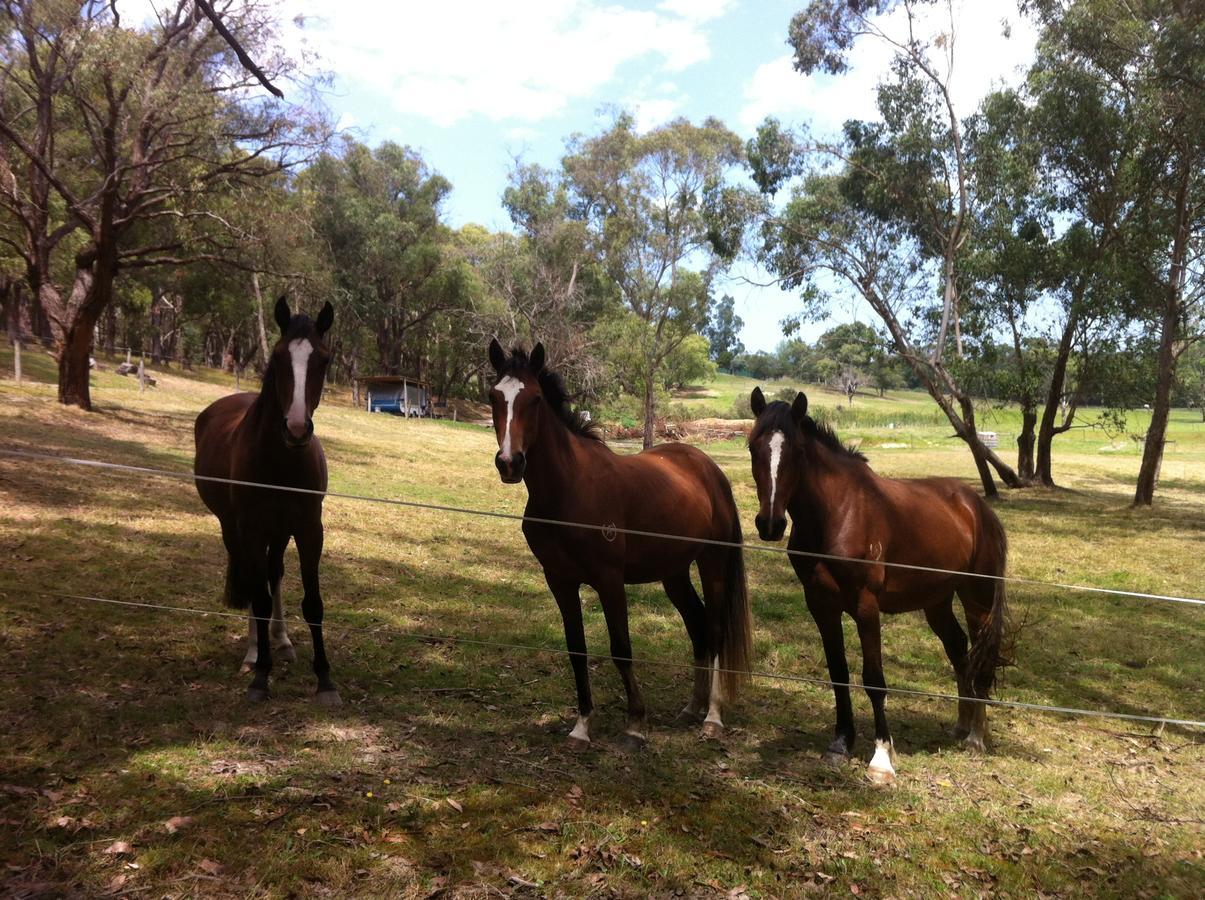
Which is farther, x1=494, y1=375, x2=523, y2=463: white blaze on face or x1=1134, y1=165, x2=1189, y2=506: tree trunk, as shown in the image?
x1=1134, y1=165, x2=1189, y2=506: tree trunk

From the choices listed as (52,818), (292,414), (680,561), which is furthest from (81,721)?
(680,561)

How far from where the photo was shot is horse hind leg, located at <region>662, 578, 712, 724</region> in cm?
518

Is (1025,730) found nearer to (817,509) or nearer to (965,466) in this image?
(817,509)

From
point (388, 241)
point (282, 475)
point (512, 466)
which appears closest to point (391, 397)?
point (388, 241)

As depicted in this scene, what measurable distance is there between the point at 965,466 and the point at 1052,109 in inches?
632

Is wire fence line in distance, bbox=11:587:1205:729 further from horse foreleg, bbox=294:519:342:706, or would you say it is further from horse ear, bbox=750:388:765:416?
horse ear, bbox=750:388:765:416

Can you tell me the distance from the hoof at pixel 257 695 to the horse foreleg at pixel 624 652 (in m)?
2.23

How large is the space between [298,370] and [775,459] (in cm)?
272

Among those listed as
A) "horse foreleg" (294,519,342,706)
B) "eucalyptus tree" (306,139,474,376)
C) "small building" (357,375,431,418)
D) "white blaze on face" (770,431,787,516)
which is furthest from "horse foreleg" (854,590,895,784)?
"eucalyptus tree" (306,139,474,376)

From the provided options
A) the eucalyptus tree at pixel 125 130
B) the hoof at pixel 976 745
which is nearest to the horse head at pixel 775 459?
the hoof at pixel 976 745

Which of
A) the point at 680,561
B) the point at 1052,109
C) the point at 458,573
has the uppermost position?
the point at 1052,109

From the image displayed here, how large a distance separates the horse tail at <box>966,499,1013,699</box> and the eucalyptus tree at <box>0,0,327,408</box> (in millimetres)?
15214

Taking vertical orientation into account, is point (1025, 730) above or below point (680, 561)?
below

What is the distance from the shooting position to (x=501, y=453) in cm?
387
